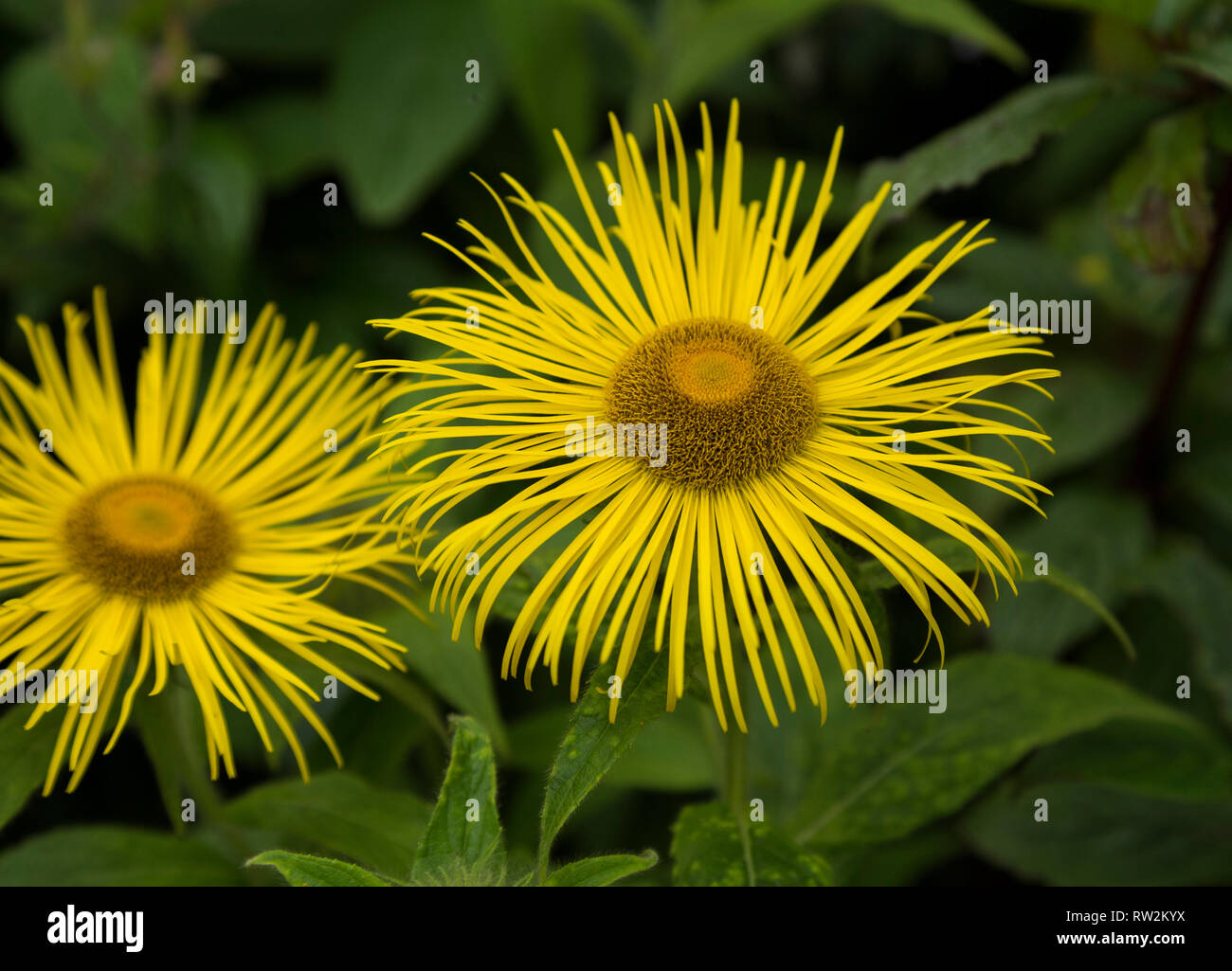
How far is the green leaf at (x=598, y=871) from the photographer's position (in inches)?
28.6

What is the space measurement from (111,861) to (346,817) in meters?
0.26

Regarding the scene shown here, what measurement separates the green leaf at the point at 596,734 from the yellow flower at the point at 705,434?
3 centimetres

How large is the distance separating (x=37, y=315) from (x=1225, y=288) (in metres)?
1.76

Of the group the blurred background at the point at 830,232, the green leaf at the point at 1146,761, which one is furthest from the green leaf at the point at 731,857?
the green leaf at the point at 1146,761

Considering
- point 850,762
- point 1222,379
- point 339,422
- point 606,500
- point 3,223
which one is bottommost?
point 850,762

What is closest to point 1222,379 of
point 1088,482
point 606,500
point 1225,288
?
point 1225,288

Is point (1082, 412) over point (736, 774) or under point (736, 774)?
over

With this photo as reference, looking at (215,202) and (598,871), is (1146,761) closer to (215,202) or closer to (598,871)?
(598,871)

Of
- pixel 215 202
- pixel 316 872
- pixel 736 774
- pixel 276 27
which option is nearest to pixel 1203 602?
pixel 736 774

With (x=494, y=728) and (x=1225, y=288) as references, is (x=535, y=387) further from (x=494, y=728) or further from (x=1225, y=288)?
(x=1225, y=288)

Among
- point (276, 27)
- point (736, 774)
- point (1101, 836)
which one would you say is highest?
point (276, 27)

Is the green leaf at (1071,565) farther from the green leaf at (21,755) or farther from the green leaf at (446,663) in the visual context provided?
the green leaf at (21,755)

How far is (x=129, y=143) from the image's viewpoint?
1.73 m

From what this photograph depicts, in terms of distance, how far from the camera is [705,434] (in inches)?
34.0
